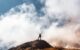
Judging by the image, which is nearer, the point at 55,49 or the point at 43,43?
the point at 55,49

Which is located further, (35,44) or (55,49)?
(35,44)

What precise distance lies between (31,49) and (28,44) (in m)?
55.9

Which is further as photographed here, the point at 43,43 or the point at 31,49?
the point at 43,43

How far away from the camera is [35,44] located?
156625mm

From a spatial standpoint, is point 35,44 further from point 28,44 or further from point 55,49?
point 55,49

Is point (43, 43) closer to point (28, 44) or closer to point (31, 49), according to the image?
point (28, 44)

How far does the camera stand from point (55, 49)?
96875mm

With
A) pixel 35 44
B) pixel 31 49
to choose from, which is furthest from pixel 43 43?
pixel 31 49

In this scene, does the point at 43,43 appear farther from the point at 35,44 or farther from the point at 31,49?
the point at 31,49

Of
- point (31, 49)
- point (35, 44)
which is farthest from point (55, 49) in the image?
point (35, 44)

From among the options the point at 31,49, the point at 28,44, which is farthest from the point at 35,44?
the point at 31,49

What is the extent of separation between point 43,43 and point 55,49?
65.3m

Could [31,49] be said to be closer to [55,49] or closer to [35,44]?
[55,49]

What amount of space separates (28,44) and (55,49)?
62.8 metres
